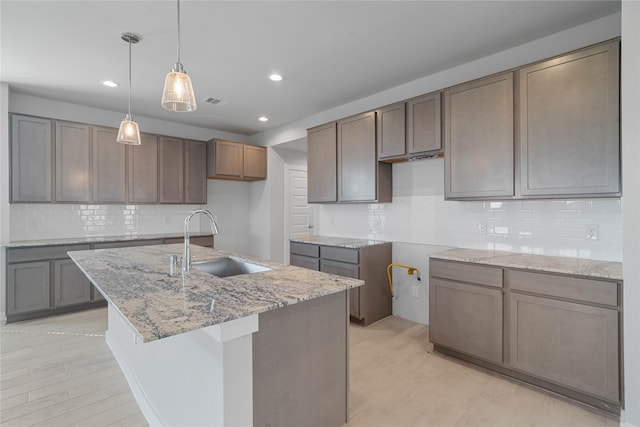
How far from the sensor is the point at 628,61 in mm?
1771

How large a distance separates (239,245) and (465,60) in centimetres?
461

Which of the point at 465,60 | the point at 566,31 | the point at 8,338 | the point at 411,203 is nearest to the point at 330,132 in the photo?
the point at 411,203

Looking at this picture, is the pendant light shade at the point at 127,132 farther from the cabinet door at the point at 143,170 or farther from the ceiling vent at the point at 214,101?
the cabinet door at the point at 143,170

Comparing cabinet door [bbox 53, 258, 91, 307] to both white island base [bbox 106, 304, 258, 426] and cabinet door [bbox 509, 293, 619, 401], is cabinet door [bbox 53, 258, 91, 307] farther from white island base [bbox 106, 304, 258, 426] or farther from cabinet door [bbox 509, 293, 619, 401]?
cabinet door [bbox 509, 293, 619, 401]

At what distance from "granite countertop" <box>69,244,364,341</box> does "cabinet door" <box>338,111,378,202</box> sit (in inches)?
72.5

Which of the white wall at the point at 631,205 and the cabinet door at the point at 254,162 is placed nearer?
the white wall at the point at 631,205

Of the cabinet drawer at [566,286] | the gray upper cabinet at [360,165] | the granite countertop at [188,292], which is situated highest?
the gray upper cabinet at [360,165]

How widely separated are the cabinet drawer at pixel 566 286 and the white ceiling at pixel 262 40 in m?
1.92

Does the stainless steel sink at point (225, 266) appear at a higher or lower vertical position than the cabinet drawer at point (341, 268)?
higher

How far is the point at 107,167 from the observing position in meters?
4.24

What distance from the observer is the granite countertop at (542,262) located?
6.52 feet

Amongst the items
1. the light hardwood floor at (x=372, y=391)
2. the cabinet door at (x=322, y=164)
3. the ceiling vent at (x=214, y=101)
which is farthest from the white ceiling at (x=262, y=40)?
the light hardwood floor at (x=372, y=391)

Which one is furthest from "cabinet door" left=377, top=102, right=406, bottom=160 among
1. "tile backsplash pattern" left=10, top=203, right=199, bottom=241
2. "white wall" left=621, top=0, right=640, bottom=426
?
"tile backsplash pattern" left=10, top=203, right=199, bottom=241

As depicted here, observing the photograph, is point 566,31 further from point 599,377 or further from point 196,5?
point 196,5
